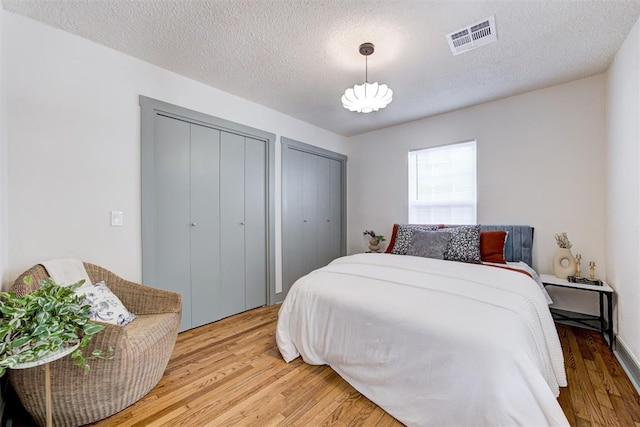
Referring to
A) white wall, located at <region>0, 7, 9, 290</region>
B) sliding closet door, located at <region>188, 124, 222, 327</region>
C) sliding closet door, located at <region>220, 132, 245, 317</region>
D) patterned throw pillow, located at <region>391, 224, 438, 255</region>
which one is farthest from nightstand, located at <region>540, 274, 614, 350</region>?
white wall, located at <region>0, 7, 9, 290</region>

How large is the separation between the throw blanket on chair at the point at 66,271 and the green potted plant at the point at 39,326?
0.62m

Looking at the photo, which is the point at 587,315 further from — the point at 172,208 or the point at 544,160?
the point at 172,208

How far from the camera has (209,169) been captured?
2.84m

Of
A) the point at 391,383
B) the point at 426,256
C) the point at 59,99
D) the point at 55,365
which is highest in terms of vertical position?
the point at 59,99

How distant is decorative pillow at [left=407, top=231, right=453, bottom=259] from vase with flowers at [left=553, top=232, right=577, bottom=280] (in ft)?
3.24

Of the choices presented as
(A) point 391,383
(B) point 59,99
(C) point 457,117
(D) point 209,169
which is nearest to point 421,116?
(C) point 457,117

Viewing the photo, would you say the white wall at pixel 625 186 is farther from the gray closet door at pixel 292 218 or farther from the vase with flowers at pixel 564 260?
the gray closet door at pixel 292 218

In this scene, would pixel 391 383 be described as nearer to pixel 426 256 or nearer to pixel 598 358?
pixel 426 256

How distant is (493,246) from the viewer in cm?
280

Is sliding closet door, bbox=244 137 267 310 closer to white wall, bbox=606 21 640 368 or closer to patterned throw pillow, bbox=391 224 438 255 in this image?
patterned throw pillow, bbox=391 224 438 255

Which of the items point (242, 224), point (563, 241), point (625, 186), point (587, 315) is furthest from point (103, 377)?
point (587, 315)

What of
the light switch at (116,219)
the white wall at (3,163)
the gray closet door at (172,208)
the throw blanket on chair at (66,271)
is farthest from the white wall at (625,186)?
the white wall at (3,163)

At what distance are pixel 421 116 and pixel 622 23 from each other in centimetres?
193

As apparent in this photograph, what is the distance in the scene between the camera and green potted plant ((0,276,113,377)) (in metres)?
1.03
